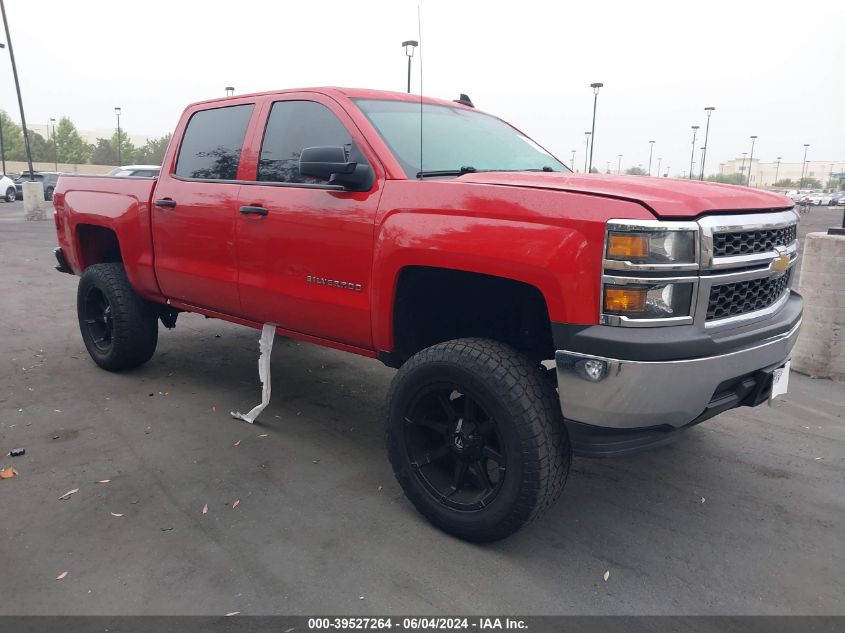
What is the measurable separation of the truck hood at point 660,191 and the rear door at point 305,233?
0.66m

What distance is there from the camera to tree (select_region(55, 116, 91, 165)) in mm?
81688

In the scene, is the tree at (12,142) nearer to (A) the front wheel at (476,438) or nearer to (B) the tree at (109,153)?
(B) the tree at (109,153)


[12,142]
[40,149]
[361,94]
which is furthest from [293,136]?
[12,142]

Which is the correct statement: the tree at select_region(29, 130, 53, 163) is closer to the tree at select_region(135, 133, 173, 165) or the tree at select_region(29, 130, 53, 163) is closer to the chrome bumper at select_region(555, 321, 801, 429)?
the tree at select_region(135, 133, 173, 165)

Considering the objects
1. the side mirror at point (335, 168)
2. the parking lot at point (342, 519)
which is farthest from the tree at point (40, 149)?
the side mirror at point (335, 168)

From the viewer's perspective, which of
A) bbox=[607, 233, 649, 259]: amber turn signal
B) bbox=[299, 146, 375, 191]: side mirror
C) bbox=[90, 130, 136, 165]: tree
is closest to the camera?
bbox=[607, 233, 649, 259]: amber turn signal

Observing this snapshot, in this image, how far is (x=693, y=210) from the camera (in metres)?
2.50

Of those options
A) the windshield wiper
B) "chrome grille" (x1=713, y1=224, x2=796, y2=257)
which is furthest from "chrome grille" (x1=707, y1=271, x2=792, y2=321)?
the windshield wiper

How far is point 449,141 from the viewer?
372cm

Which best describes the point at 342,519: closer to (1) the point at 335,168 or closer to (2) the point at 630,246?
(1) the point at 335,168

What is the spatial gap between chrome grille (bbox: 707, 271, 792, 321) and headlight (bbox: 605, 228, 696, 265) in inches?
10.8

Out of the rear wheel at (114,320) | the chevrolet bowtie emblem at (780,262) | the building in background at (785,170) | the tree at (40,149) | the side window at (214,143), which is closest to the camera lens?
the chevrolet bowtie emblem at (780,262)

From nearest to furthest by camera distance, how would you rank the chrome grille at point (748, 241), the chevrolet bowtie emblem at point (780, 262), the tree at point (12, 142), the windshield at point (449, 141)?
the chrome grille at point (748, 241)
the chevrolet bowtie emblem at point (780, 262)
the windshield at point (449, 141)
the tree at point (12, 142)

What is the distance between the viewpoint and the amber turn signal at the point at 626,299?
2445 millimetres
